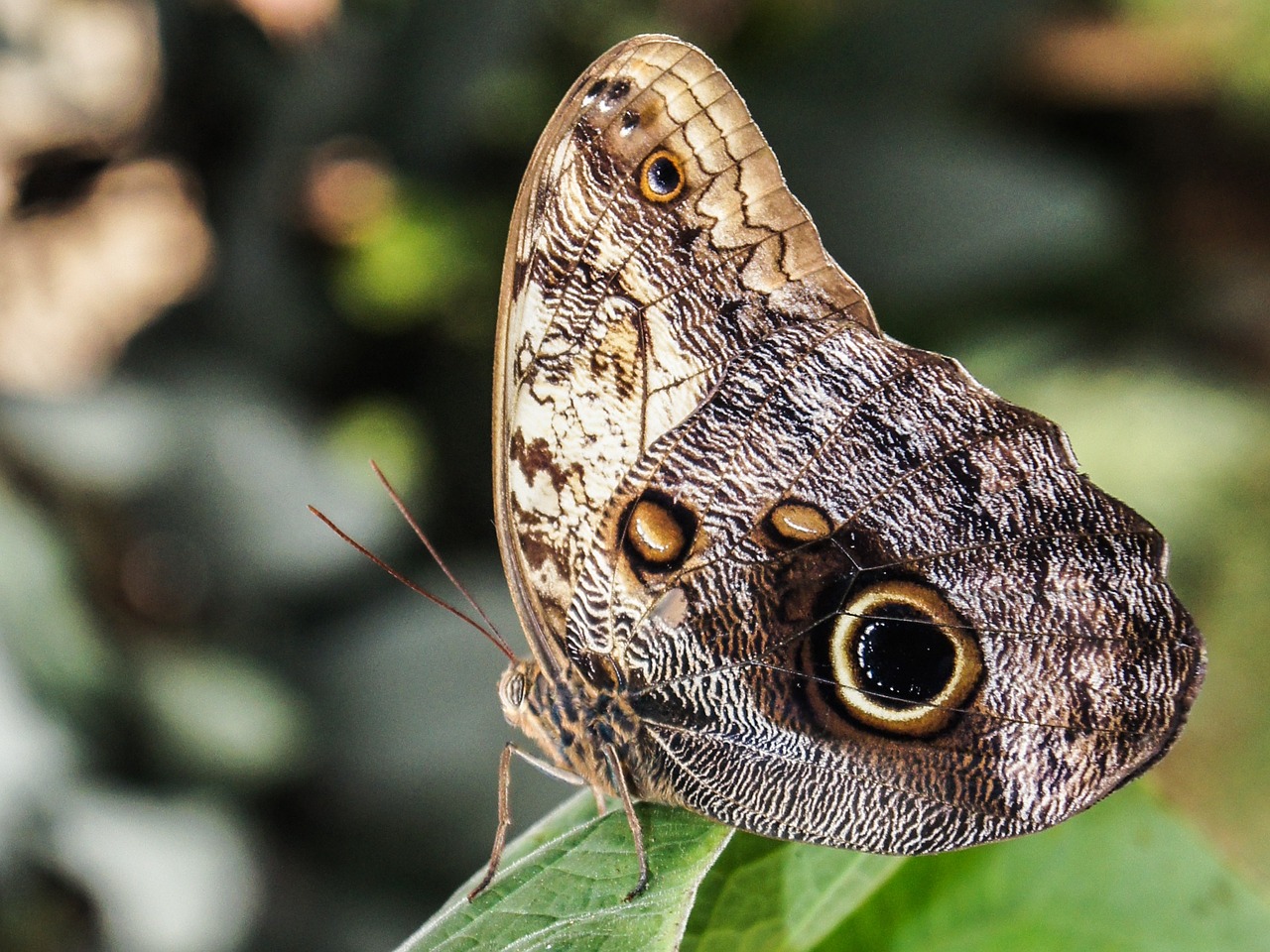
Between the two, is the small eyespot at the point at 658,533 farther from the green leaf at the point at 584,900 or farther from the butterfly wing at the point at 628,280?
the green leaf at the point at 584,900

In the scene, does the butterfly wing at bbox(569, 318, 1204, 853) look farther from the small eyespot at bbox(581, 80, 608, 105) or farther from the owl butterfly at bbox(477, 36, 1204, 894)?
the small eyespot at bbox(581, 80, 608, 105)

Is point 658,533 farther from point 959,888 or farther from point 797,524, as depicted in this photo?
point 959,888

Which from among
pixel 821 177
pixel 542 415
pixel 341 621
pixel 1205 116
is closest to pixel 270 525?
pixel 341 621

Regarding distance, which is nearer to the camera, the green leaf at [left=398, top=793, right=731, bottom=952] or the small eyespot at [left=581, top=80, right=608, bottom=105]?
the green leaf at [left=398, top=793, right=731, bottom=952]

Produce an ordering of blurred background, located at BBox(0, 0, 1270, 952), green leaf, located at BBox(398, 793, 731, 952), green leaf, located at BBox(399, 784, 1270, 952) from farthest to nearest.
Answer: blurred background, located at BBox(0, 0, 1270, 952) → green leaf, located at BBox(399, 784, 1270, 952) → green leaf, located at BBox(398, 793, 731, 952)

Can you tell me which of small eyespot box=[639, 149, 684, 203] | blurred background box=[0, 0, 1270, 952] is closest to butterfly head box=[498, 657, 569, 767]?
small eyespot box=[639, 149, 684, 203]

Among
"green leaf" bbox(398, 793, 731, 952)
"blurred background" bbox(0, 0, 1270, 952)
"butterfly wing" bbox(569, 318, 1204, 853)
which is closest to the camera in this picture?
"green leaf" bbox(398, 793, 731, 952)

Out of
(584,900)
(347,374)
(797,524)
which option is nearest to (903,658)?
(797,524)
